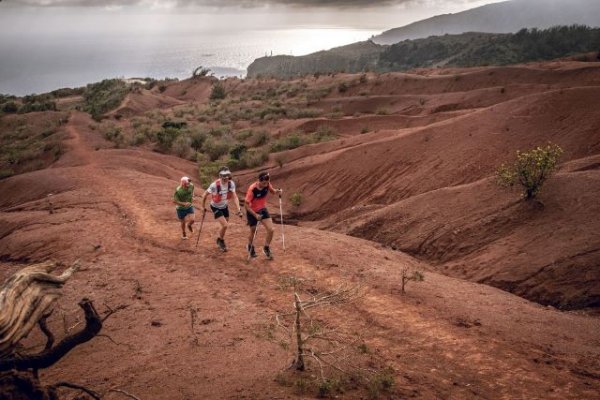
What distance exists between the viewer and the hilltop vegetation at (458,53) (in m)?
65.6

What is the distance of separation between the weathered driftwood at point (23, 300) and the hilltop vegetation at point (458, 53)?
52358 mm

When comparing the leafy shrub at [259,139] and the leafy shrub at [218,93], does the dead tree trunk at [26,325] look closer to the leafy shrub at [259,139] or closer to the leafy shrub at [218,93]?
the leafy shrub at [259,139]

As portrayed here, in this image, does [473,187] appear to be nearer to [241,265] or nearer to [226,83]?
[241,265]

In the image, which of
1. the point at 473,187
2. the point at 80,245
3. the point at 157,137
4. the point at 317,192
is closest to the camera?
the point at 80,245

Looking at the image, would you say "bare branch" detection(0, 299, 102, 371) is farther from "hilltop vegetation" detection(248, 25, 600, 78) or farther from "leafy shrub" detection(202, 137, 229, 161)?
"hilltop vegetation" detection(248, 25, 600, 78)

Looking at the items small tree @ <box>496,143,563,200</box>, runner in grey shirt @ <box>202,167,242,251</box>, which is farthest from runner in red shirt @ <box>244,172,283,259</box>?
small tree @ <box>496,143,563,200</box>

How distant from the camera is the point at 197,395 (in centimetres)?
489

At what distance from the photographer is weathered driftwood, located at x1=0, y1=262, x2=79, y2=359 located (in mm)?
3486

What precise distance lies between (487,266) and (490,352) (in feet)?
14.0

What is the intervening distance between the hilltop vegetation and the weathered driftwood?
5236 centimetres

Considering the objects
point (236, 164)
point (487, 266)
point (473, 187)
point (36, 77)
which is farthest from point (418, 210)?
point (36, 77)

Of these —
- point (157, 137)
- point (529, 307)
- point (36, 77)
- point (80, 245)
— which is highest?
point (36, 77)

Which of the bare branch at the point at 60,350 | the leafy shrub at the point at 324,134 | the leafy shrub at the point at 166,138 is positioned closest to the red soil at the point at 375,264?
the bare branch at the point at 60,350

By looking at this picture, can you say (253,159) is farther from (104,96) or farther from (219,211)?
(104,96)
